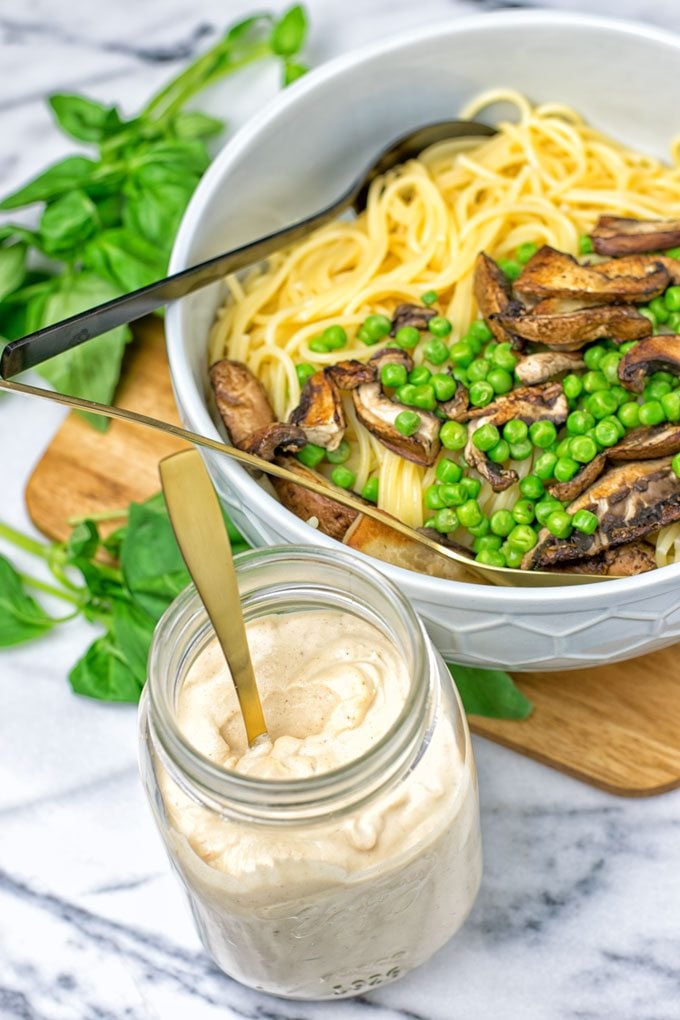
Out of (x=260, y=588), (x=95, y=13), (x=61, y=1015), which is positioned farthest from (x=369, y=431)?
(x=95, y=13)

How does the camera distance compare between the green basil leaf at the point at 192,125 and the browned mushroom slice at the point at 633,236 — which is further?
the green basil leaf at the point at 192,125

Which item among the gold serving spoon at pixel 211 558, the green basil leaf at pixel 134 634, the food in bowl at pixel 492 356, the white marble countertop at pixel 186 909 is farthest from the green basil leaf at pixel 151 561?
the gold serving spoon at pixel 211 558

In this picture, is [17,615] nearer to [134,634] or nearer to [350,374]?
[134,634]

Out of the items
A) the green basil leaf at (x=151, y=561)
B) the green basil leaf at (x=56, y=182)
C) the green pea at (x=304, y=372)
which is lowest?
the green basil leaf at (x=151, y=561)

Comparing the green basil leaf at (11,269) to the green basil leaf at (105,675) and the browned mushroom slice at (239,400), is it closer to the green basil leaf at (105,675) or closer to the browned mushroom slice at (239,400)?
the browned mushroom slice at (239,400)

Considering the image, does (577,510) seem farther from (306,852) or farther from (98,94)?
(98,94)
